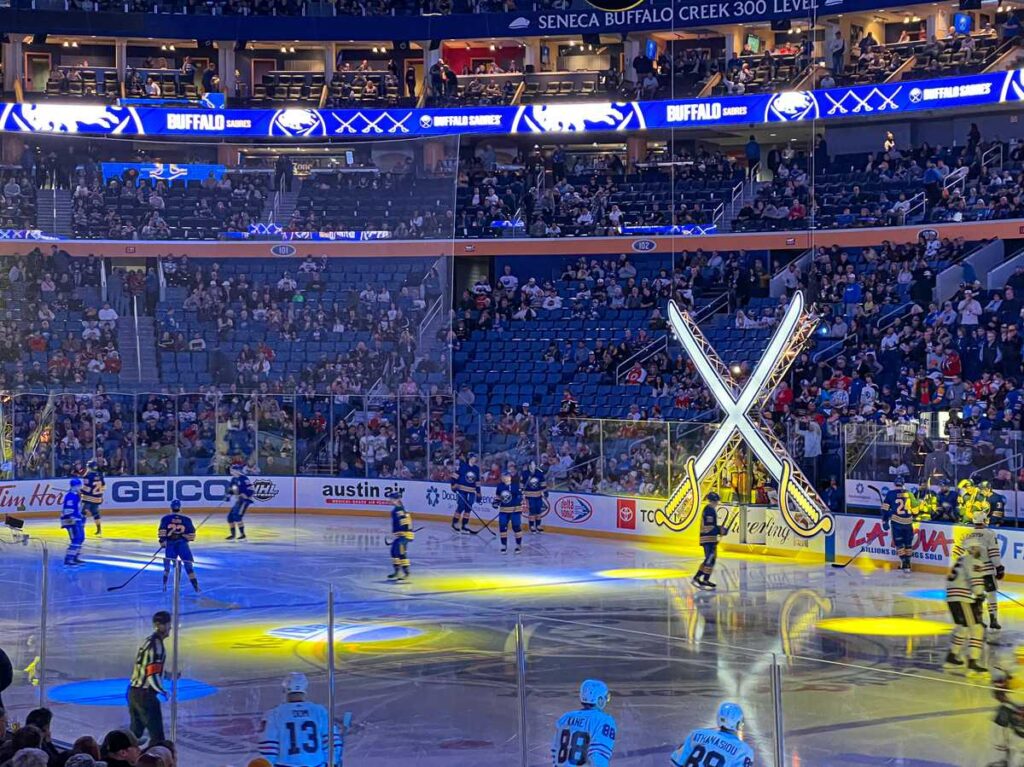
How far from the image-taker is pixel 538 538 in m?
30.0

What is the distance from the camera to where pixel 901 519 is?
81.5 ft

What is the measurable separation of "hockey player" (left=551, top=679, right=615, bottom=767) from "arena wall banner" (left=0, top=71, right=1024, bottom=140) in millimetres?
31113

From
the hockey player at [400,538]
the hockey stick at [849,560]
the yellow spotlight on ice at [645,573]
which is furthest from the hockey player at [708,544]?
the hockey player at [400,538]

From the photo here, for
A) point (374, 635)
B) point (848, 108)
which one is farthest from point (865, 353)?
point (374, 635)

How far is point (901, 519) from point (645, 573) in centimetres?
421

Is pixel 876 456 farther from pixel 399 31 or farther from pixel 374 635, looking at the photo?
pixel 399 31

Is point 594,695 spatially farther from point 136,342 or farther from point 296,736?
point 136,342

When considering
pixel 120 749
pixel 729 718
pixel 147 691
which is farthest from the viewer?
pixel 147 691

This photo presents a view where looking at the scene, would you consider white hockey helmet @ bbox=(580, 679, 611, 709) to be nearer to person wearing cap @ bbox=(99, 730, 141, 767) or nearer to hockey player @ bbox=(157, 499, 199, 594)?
person wearing cap @ bbox=(99, 730, 141, 767)

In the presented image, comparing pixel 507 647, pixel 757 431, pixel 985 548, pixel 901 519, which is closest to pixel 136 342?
pixel 757 431

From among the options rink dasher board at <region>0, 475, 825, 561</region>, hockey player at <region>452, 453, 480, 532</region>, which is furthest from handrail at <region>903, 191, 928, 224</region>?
hockey player at <region>452, 453, 480, 532</region>

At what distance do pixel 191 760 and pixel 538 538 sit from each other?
58.0 ft

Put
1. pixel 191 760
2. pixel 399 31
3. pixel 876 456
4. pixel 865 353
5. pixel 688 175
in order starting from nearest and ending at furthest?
1. pixel 191 760
2. pixel 876 456
3. pixel 865 353
4. pixel 688 175
5. pixel 399 31

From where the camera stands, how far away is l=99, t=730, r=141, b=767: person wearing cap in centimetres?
819
